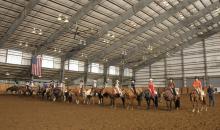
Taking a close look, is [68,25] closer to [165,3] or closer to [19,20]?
[19,20]

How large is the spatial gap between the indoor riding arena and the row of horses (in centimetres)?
7

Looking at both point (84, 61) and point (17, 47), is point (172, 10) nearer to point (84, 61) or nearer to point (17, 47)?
point (84, 61)

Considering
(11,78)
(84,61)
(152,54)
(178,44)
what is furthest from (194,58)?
(11,78)

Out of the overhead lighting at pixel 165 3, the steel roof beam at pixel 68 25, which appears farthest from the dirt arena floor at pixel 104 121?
the overhead lighting at pixel 165 3

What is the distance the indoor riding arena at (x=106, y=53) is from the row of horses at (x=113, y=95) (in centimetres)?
7

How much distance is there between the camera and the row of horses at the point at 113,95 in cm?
1451

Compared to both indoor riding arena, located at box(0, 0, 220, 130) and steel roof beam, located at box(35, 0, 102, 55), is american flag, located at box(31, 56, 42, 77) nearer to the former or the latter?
indoor riding arena, located at box(0, 0, 220, 130)

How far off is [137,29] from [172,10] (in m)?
6.31

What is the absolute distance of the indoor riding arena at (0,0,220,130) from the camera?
699 inches

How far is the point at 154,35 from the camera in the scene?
122 ft

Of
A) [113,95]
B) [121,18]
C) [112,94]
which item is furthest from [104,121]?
[121,18]

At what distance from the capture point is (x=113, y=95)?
16547 millimetres

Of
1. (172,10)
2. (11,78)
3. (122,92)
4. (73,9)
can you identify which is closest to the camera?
(122,92)

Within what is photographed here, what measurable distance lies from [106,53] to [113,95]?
75.0 feet
